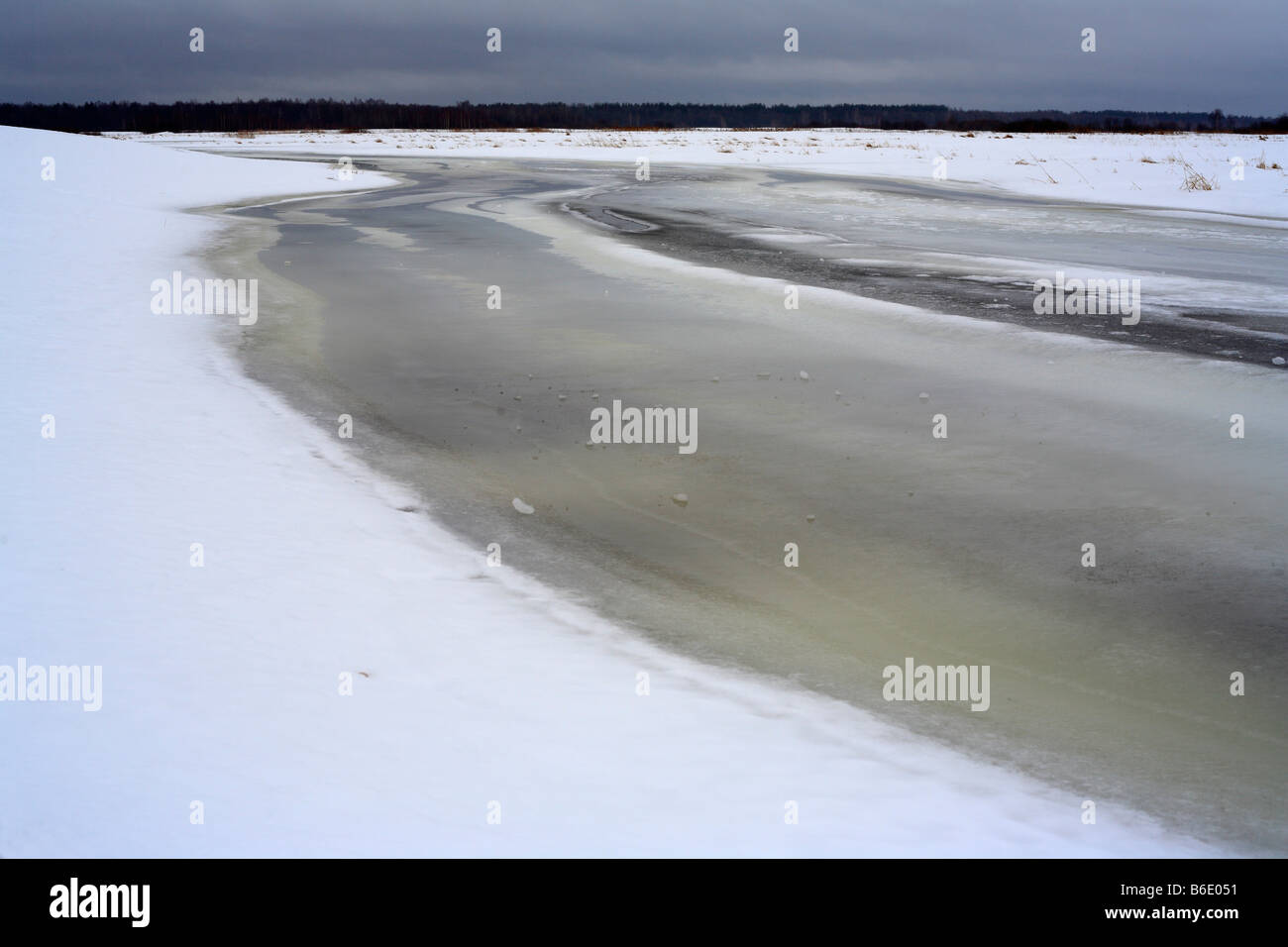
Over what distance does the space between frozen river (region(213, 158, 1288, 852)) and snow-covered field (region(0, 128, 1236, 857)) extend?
326 mm

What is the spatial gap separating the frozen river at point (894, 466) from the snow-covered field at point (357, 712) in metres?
0.33

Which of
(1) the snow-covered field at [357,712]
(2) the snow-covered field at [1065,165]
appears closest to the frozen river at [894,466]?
(1) the snow-covered field at [357,712]

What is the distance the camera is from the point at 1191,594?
4777 mm

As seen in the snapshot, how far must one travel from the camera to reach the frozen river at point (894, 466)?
398 centimetres

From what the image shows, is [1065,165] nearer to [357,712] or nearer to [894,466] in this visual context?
[894,466]

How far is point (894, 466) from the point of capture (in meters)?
6.47

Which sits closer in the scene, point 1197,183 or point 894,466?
point 894,466

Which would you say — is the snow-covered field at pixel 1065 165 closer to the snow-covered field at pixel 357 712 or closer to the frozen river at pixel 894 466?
the frozen river at pixel 894 466

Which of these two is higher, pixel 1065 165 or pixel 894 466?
pixel 1065 165

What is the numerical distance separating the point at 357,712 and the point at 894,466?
12.6 ft

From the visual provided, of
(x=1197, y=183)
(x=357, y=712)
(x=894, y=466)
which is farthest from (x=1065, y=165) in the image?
(x=357, y=712)

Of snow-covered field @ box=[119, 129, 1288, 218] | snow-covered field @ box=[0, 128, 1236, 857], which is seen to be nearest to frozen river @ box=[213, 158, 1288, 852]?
snow-covered field @ box=[0, 128, 1236, 857]

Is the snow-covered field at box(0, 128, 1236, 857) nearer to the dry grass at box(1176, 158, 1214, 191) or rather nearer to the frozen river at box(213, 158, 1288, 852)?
the frozen river at box(213, 158, 1288, 852)
